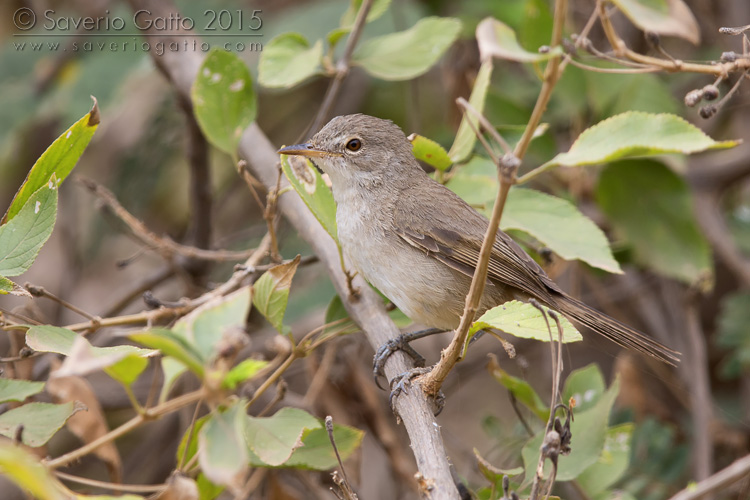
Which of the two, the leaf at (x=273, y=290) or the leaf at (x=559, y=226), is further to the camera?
the leaf at (x=559, y=226)

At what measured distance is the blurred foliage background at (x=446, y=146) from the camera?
3.95m

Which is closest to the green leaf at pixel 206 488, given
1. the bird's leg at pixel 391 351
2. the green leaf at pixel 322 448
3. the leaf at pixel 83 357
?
the green leaf at pixel 322 448

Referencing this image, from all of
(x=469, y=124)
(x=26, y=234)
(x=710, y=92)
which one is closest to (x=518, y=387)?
(x=469, y=124)

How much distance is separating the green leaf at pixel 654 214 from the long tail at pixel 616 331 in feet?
3.34

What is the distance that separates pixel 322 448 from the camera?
8.46 feet

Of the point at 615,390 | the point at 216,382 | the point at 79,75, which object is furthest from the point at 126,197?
the point at 216,382

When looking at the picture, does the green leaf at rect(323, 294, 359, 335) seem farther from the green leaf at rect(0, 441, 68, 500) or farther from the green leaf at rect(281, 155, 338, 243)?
the green leaf at rect(0, 441, 68, 500)

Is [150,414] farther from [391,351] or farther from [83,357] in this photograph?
[391,351]

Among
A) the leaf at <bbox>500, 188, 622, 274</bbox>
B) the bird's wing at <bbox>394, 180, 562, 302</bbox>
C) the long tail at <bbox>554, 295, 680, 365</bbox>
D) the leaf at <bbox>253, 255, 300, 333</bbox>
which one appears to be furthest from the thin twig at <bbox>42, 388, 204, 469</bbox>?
the long tail at <bbox>554, 295, 680, 365</bbox>

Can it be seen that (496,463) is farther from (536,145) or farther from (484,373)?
(484,373)

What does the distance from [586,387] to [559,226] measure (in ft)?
2.31

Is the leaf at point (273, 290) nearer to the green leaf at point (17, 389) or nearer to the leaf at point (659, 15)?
the green leaf at point (17, 389)

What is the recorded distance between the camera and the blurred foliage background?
155 inches

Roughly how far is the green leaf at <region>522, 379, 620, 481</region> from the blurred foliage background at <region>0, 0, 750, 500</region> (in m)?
0.91
